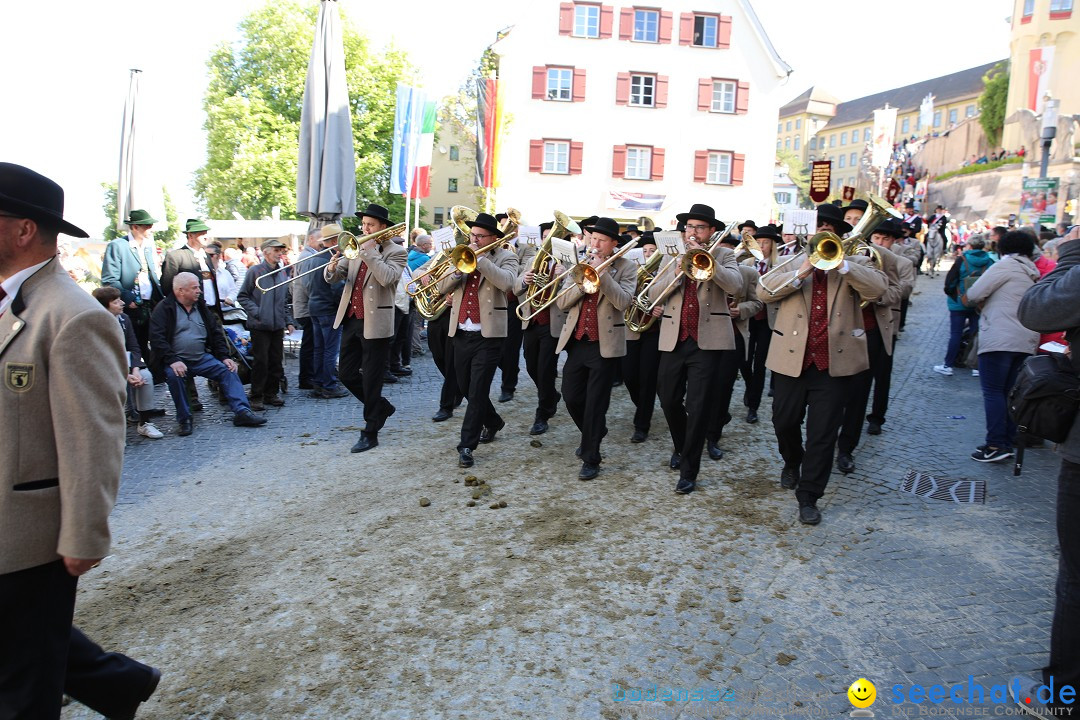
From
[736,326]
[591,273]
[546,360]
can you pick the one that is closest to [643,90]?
[546,360]

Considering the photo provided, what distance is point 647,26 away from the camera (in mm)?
30734

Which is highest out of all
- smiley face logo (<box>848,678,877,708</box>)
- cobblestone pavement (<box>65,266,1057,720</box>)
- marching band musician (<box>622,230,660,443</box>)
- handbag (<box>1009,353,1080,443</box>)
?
handbag (<box>1009,353,1080,443</box>)

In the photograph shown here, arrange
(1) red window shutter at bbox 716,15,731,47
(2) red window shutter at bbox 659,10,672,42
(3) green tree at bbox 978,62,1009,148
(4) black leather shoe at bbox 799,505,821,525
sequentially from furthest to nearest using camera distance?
(3) green tree at bbox 978,62,1009,148
(1) red window shutter at bbox 716,15,731,47
(2) red window shutter at bbox 659,10,672,42
(4) black leather shoe at bbox 799,505,821,525

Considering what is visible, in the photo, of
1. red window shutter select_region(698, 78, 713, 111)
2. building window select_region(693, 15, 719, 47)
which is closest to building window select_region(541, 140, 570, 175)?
red window shutter select_region(698, 78, 713, 111)

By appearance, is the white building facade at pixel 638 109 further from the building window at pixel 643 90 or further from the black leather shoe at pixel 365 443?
the black leather shoe at pixel 365 443

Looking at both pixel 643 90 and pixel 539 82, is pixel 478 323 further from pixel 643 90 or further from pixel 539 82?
pixel 643 90

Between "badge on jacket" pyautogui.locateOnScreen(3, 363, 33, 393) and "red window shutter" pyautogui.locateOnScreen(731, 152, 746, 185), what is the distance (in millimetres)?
31425

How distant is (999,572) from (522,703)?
3.03 metres

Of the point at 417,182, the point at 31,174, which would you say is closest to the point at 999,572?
the point at 31,174

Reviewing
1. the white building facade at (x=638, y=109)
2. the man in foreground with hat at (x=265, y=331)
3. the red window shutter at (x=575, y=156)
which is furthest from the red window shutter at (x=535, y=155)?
the man in foreground with hat at (x=265, y=331)

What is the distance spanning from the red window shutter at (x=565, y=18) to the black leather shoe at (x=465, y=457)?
27.7 metres

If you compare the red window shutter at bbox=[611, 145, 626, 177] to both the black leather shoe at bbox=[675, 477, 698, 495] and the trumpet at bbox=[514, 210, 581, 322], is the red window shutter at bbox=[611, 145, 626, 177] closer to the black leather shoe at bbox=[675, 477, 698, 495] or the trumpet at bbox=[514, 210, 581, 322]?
the trumpet at bbox=[514, 210, 581, 322]

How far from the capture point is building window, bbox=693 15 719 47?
102ft

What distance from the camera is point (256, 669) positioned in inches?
132
